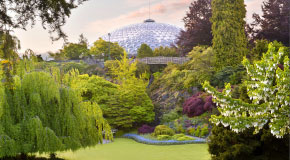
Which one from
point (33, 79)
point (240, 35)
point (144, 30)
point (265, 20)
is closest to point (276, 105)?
point (33, 79)

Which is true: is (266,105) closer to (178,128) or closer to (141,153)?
(141,153)

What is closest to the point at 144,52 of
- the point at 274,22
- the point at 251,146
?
the point at 274,22

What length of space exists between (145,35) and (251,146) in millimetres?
49738

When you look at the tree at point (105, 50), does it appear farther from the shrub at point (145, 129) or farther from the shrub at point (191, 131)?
the shrub at point (191, 131)

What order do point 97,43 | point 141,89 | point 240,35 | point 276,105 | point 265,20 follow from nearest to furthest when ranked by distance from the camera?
1. point 276,105
2. point 141,89
3. point 240,35
4. point 265,20
5. point 97,43

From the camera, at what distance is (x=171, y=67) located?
93.7ft

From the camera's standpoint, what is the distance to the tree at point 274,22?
28.8 m

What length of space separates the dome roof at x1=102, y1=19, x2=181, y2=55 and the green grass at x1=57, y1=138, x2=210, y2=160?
36.2m

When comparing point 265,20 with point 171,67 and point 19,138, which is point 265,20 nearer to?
point 171,67

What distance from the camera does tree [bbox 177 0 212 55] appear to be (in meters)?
32.1

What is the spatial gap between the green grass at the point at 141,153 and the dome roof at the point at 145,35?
36211 mm

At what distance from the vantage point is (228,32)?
25.8 m

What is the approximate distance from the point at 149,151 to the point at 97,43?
99.3ft

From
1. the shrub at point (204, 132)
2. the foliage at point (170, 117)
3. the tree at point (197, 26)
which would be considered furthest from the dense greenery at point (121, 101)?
the tree at point (197, 26)
